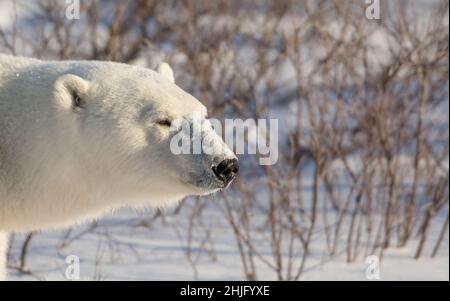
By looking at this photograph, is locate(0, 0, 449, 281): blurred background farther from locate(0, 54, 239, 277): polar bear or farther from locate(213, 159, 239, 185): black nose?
locate(213, 159, 239, 185): black nose

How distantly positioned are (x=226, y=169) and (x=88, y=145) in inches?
18.8

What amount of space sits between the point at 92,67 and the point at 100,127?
0.88 ft

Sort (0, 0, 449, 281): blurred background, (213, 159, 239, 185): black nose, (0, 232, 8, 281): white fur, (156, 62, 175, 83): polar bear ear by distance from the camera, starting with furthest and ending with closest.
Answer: (0, 0, 449, 281): blurred background
(156, 62, 175, 83): polar bear ear
(0, 232, 8, 281): white fur
(213, 159, 239, 185): black nose

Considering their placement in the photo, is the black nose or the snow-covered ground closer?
the black nose

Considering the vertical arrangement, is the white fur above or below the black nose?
below

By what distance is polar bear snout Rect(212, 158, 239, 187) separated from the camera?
111 inches

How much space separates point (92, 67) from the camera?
302 cm

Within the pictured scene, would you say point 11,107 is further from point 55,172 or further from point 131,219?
point 131,219

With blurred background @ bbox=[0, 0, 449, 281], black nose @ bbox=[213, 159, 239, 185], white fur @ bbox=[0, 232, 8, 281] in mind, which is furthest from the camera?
blurred background @ bbox=[0, 0, 449, 281]

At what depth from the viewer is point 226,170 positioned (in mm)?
2840

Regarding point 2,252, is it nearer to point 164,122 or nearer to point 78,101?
point 78,101

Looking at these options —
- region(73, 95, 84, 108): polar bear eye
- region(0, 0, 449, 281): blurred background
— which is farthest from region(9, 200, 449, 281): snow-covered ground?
region(73, 95, 84, 108): polar bear eye

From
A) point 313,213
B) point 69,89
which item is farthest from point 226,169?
point 313,213

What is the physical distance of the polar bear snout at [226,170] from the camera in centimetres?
283
